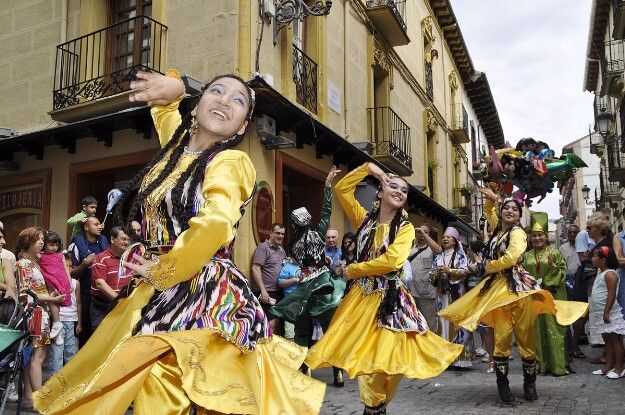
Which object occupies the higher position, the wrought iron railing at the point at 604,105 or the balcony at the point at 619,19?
the wrought iron railing at the point at 604,105

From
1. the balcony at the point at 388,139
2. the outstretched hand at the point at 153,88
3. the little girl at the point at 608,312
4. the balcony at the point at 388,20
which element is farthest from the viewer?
the balcony at the point at 388,139

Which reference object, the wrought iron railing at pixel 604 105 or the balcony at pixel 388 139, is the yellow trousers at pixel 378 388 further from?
the wrought iron railing at pixel 604 105

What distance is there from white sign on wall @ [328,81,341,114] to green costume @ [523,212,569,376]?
535 cm

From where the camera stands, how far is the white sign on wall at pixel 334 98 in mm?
12600

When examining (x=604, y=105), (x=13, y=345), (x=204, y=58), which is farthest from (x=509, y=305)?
(x=604, y=105)

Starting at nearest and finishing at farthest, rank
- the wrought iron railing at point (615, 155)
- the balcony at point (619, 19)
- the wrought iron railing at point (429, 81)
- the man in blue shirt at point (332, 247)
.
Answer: the man in blue shirt at point (332, 247) < the balcony at point (619, 19) < the wrought iron railing at point (429, 81) < the wrought iron railing at point (615, 155)

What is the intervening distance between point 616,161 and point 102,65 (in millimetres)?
20095

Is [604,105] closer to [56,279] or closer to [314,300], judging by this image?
[314,300]

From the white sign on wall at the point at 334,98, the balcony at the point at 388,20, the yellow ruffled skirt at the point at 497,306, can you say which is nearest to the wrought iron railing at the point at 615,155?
the balcony at the point at 388,20

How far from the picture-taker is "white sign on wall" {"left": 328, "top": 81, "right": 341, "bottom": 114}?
1260cm

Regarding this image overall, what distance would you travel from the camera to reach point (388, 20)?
598 inches

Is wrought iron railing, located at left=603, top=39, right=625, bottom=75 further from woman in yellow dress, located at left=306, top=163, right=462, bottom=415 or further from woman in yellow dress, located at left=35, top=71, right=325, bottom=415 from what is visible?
Result: woman in yellow dress, located at left=35, top=71, right=325, bottom=415

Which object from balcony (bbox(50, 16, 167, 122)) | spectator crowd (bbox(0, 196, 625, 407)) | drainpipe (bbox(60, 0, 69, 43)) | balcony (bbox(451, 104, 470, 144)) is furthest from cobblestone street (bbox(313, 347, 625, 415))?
balcony (bbox(451, 104, 470, 144))

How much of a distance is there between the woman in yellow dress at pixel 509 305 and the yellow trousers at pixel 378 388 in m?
1.61
